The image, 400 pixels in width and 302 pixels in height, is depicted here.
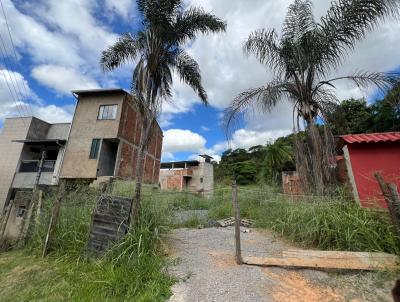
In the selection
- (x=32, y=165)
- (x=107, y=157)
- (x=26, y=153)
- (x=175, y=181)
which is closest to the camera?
(x=107, y=157)

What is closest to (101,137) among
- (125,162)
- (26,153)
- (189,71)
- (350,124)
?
(125,162)

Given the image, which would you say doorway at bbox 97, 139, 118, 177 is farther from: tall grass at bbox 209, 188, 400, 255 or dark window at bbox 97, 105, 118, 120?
tall grass at bbox 209, 188, 400, 255

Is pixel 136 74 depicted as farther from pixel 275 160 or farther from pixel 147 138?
pixel 275 160

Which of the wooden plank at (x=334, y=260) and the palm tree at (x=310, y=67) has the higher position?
the palm tree at (x=310, y=67)

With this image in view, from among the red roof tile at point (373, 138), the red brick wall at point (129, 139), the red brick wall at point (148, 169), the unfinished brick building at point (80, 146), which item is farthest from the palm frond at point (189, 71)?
the red brick wall at point (148, 169)

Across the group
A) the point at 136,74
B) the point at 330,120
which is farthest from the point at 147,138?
the point at 330,120

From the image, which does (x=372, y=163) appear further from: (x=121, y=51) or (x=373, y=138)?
(x=121, y=51)

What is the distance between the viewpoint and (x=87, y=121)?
14500 millimetres

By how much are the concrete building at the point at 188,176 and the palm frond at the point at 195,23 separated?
721 inches

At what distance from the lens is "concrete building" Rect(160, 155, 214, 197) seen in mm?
25219

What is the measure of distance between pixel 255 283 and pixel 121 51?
769 cm

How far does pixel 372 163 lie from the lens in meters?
5.70

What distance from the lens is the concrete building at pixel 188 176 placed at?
82.7 ft

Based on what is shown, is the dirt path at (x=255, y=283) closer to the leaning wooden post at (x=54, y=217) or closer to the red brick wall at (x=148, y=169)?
the leaning wooden post at (x=54, y=217)
